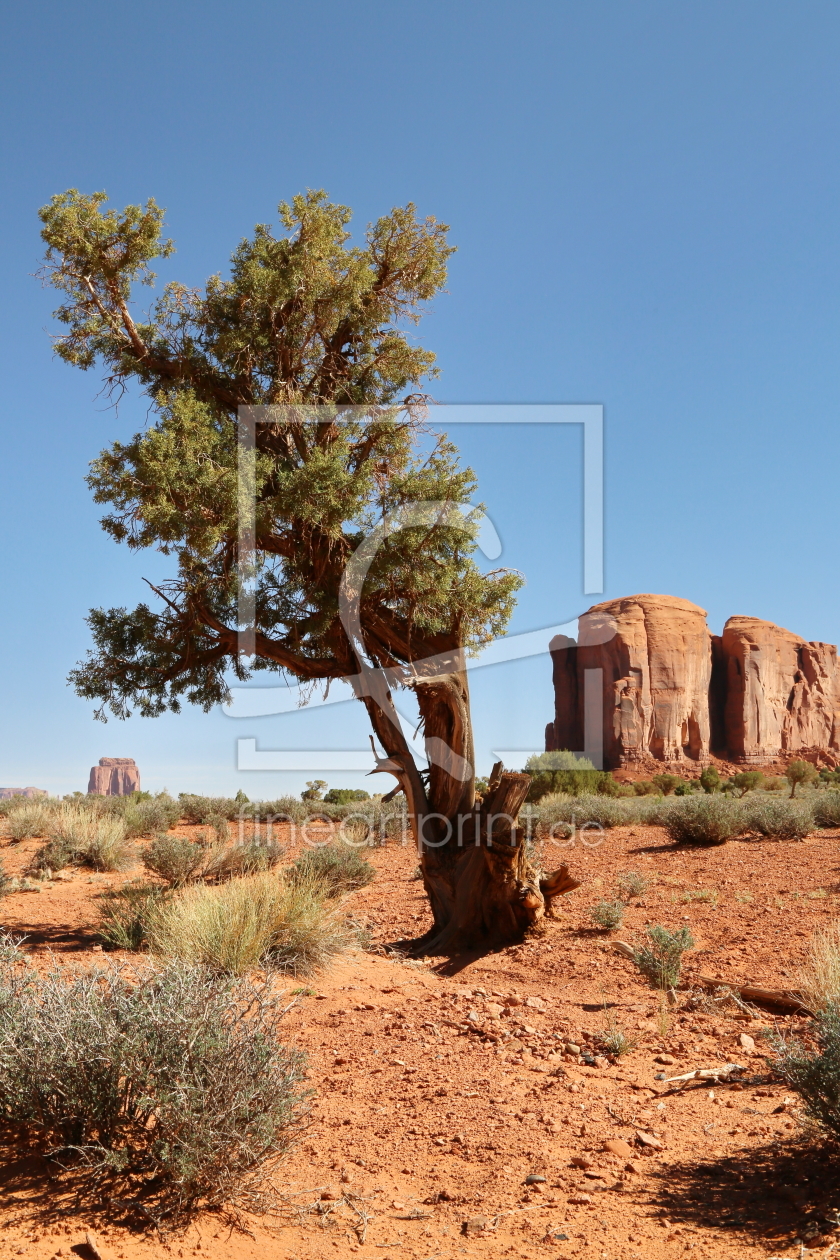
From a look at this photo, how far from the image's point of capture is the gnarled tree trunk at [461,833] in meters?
9.34

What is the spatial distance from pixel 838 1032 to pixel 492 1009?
346cm

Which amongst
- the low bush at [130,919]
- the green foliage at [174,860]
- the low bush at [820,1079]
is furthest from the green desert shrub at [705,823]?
the low bush at [820,1079]

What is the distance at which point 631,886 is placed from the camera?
10.9 m

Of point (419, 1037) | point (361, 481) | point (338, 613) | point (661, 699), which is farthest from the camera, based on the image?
point (661, 699)

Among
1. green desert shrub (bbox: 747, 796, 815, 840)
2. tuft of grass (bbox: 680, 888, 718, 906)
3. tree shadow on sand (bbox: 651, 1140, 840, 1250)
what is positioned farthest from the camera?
green desert shrub (bbox: 747, 796, 815, 840)

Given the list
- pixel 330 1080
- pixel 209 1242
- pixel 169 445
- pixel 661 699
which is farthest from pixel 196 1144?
pixel 661 699

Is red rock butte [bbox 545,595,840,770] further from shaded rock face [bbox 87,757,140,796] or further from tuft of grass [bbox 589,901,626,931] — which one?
shaded rock face [bbox 87,757,140,796]

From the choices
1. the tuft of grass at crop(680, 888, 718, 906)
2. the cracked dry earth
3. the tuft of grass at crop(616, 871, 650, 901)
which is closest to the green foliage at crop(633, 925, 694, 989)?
the cracked dry earth

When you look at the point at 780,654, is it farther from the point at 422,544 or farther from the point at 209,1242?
the point at 209,1242

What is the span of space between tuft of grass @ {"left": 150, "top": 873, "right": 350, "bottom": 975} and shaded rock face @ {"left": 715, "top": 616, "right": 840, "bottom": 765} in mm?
70868

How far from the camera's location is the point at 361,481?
8930mm

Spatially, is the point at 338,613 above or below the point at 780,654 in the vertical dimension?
below

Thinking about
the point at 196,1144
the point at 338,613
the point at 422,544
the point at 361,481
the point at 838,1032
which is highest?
the point at 361,481

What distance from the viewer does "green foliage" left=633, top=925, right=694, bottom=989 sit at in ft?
24.1
